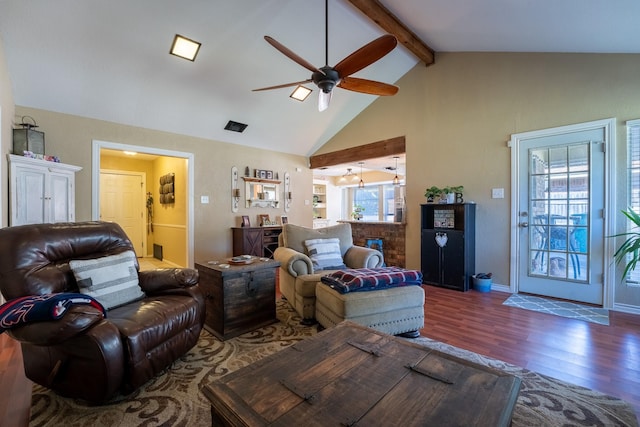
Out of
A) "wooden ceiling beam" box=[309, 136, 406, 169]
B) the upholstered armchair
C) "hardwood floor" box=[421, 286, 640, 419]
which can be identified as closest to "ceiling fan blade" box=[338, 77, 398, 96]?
the upholstered armchair

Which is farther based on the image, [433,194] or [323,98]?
[433,194]

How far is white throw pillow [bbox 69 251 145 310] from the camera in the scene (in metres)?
1.88

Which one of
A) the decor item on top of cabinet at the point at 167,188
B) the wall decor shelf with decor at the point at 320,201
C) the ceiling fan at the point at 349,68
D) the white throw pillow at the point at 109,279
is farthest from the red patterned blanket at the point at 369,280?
the wall decor shelf with decor at the point at 320,201

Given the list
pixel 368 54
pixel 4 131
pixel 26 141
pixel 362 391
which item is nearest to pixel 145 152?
pixel 26 141

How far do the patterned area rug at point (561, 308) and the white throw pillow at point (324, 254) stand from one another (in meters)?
2.02

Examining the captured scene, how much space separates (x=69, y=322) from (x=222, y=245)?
12.4 ft

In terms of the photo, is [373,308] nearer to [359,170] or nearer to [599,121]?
[599,121]

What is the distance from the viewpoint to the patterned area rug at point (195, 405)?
1476mm

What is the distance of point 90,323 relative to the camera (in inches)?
57.9

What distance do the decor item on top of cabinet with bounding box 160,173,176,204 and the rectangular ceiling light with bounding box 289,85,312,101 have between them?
2.97 m

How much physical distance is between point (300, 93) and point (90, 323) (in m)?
4.08

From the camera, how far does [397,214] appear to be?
506 cm

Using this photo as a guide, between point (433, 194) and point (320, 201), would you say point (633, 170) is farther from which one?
point (320, 201)

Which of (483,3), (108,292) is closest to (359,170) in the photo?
(483,3)
